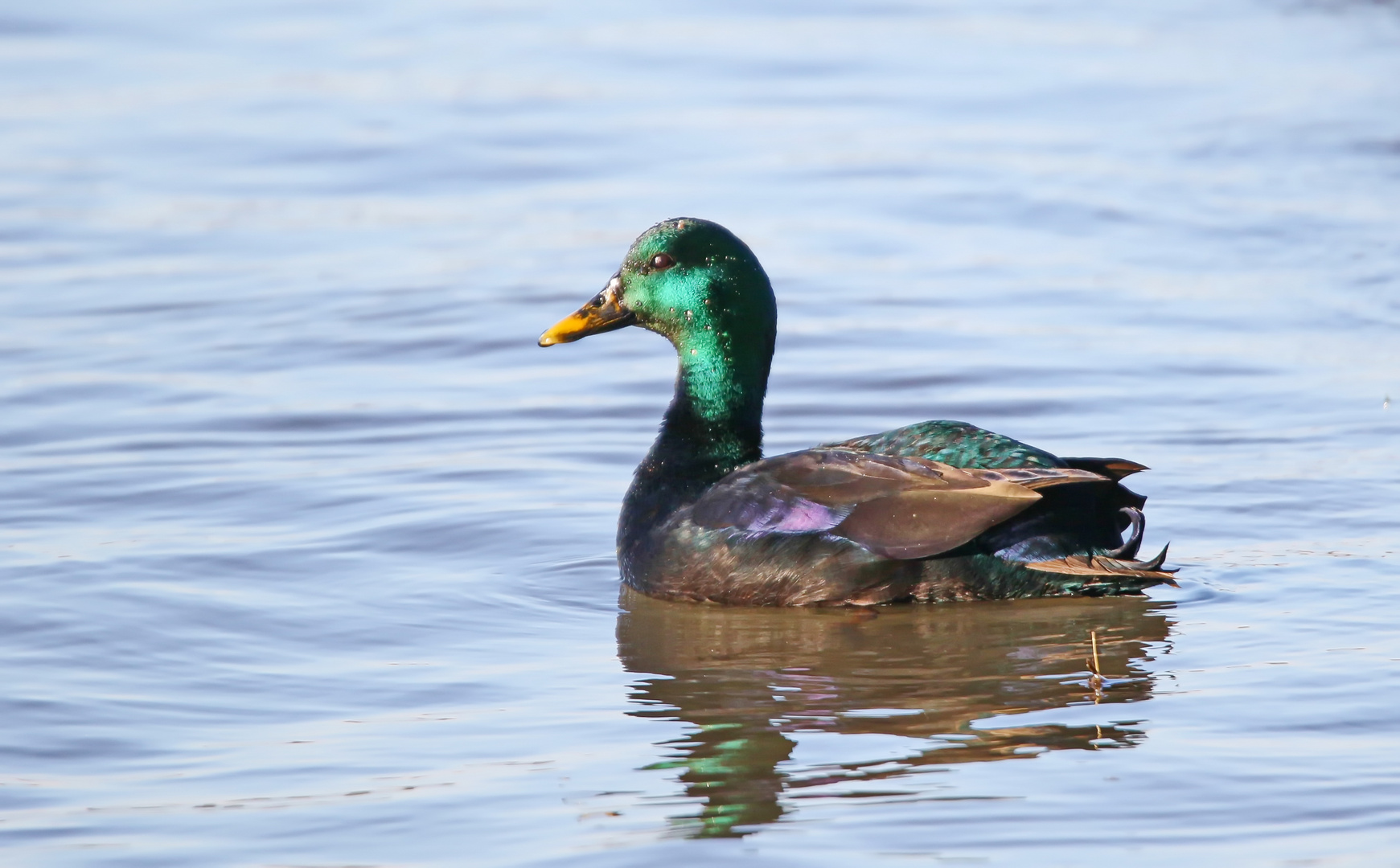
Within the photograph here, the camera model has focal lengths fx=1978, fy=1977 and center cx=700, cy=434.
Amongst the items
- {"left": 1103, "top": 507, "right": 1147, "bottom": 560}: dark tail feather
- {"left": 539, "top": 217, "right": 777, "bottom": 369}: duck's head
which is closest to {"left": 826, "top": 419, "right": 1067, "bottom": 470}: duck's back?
{"left": 1103, "top": 507, "right": 1147, "bottom": 560}: dark tail feather

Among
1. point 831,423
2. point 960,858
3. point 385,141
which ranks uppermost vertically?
point 385,141

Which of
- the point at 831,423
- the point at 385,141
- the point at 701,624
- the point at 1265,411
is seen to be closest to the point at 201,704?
the point at 701,624

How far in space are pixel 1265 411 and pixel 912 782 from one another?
4.94m

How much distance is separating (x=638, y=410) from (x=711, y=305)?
2.35 metres

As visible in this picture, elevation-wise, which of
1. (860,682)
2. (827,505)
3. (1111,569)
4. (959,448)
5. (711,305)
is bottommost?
(860,682)

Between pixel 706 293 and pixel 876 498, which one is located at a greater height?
pixel 706 293

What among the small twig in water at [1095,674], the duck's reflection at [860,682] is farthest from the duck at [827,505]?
the small twig in water at [1095,674]

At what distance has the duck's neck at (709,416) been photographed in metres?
7.62

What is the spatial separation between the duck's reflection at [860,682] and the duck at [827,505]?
0.38 ft

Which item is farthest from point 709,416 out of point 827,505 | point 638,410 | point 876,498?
point 638,410

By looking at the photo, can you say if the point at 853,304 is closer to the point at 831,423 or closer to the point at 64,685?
the point at 831,423

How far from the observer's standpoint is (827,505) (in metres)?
6.94

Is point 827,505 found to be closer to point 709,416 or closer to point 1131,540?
point 709,416

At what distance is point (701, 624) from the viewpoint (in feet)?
23.0
